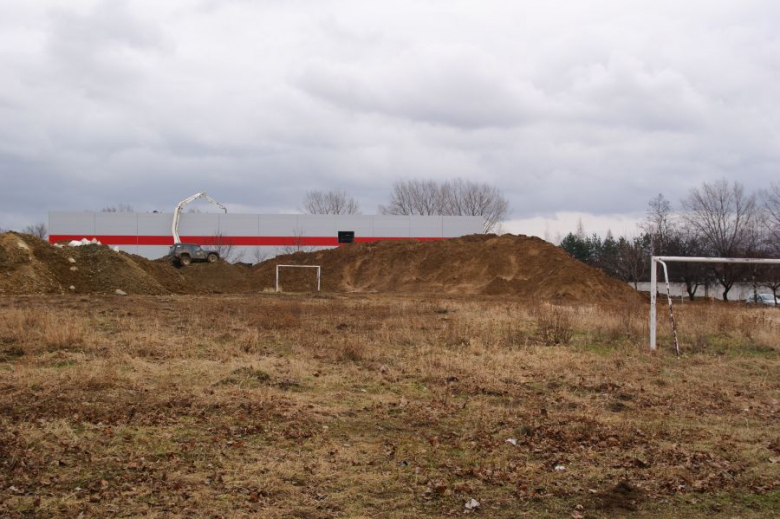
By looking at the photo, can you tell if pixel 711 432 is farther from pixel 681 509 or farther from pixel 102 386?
pixel 102 386

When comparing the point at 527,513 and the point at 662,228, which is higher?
→ the point at 662,228

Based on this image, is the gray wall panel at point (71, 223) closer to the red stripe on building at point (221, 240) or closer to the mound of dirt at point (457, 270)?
the red stripe on building at point (221, 240)

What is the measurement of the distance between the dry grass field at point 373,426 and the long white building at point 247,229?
47.0 m

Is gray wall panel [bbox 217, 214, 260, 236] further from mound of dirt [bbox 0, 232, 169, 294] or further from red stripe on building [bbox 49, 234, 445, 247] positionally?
mound of dirt [bbox 0, 232, 169, 294]

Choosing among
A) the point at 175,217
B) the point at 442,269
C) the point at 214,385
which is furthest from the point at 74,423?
the point at 175,217

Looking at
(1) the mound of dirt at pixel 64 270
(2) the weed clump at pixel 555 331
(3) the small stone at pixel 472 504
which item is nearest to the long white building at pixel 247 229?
(1) the mound of dirt at pixel 64 270

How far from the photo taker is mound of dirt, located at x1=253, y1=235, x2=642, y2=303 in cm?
3944

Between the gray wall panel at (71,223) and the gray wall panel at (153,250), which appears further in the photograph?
the gray wall panel at (153,250)

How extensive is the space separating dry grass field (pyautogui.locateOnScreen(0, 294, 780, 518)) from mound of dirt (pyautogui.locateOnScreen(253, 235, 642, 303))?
83.4 feet

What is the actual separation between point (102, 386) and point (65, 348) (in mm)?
3314

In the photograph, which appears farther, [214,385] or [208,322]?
[208,322]

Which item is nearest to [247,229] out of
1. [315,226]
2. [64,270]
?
[315,226]

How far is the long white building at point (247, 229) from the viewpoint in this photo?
192 feet

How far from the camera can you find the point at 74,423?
6707mm
